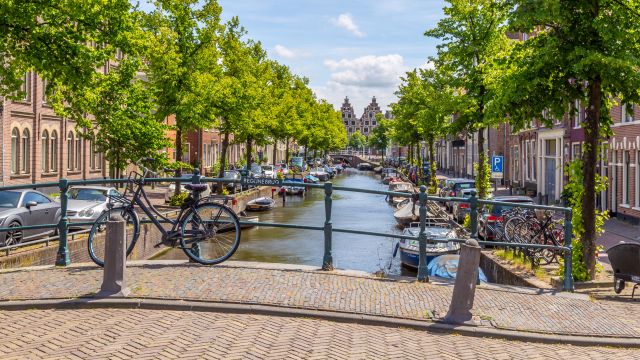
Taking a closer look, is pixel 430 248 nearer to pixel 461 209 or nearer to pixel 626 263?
pixel 461 209

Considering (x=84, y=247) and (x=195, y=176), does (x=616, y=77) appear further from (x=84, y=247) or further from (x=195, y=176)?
(x=84, y=247)

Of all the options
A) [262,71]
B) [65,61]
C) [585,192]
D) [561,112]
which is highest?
[262,71]

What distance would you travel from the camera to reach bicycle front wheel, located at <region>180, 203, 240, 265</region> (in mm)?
9367

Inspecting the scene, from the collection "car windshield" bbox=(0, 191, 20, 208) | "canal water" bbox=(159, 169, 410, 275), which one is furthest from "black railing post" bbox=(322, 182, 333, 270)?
"canal water" bbox=(159, 169, 410, 275)

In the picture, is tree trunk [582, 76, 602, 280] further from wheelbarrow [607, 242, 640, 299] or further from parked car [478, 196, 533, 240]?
parked car [478, 196, 533, 240]

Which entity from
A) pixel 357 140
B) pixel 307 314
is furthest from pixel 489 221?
pixel 357 140

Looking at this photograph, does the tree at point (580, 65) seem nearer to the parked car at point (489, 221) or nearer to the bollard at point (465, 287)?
the bollard at point (465, 287)

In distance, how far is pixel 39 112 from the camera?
34.8 metres

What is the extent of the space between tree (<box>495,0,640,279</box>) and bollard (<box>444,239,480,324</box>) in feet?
16.1

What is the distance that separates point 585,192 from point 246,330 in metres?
7.87

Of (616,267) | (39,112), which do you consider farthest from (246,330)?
(39,112)

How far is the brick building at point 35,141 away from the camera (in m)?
31.9

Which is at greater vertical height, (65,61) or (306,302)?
(65,61)

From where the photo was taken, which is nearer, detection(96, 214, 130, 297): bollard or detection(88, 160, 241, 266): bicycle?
detection(96, 214, 130, 297): bollard
